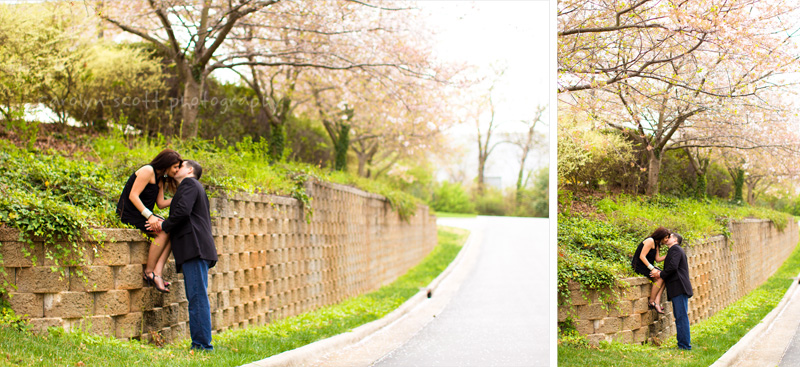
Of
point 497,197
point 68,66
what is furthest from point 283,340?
point 497,197

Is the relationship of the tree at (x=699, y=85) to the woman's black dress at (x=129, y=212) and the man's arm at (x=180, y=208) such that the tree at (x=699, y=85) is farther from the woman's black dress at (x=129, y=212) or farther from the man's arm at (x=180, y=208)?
the woman's black dress at (x=129, y=212)

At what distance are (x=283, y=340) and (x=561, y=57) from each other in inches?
147

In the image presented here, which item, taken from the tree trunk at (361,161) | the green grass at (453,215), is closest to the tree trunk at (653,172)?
the tree trunk at (361,161)

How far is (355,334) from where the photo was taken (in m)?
6.32

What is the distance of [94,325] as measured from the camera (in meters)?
4.15

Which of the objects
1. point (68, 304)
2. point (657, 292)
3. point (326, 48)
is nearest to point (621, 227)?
point (657, 292)

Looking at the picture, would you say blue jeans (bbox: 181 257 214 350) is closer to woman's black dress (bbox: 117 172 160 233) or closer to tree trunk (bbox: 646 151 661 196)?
woman's black dress (bbox: 117 172 160 233)

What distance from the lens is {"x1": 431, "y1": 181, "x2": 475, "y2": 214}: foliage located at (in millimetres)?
30062

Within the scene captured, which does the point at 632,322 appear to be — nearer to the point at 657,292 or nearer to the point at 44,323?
the point at 657,292

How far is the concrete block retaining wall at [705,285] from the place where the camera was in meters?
3.43

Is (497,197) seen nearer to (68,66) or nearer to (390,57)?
(390,57)

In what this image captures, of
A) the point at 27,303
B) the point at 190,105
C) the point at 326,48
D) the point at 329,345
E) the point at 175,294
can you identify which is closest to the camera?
the point at 27,303

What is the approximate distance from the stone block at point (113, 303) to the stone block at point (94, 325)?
0.05 meters

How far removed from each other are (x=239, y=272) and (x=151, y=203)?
5.71ft
